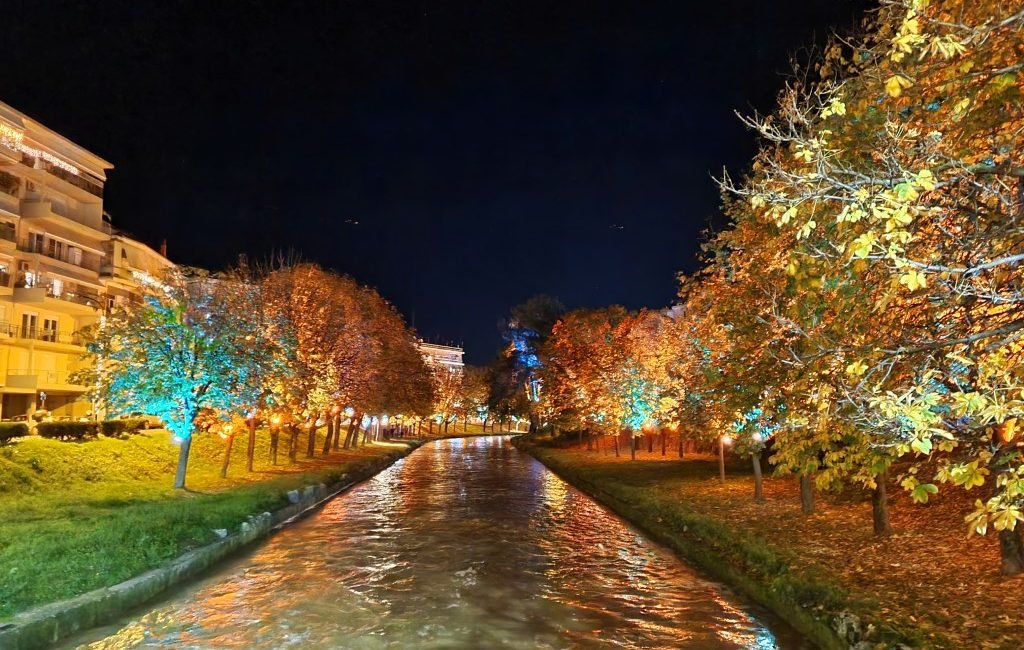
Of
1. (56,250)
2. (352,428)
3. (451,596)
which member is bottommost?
(451,596)

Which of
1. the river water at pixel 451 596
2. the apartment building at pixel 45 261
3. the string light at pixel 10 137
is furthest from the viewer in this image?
the apartment building at pixel 45 261

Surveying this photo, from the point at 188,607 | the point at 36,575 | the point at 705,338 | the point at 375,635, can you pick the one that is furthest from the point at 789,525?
the point at 36,575

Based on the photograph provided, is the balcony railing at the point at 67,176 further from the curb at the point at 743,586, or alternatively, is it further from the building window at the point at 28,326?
the curb at the point at 743,586

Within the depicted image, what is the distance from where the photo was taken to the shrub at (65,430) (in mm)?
29781

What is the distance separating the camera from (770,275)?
11945mm

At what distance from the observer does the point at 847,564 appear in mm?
12477

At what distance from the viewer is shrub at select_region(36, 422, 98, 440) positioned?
29.8m

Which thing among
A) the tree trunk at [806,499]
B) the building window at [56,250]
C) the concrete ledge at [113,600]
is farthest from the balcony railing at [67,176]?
the tree trunk at [806,499]

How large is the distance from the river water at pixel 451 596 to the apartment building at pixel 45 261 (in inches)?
1312

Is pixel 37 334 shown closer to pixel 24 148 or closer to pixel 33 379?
pixel 33 379

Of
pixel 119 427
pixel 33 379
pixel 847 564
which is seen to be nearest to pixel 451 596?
pixel 847 564

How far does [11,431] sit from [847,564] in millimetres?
29392

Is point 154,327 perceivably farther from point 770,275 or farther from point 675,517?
point 770,275

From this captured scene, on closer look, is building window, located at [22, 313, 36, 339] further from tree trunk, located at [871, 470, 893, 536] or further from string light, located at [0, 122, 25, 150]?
tree trunk, located at [871, 470, 893, 536]
